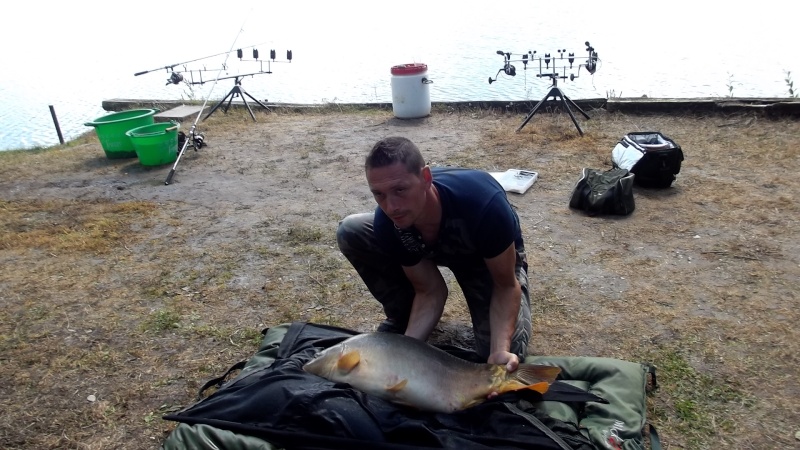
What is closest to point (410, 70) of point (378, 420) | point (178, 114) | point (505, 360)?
point (178, 114)

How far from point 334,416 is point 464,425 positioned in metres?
0.44

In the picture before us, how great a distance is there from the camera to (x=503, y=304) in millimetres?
2324

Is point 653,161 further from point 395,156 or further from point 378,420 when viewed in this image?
point 378,420

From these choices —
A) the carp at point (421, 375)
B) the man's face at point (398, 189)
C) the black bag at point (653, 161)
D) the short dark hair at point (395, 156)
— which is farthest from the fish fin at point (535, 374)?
the black bag at point (653, 161)

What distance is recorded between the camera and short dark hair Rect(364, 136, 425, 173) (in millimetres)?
2033

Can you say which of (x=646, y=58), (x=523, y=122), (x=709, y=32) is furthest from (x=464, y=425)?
(x=709, y=32)

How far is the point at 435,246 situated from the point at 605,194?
210cm

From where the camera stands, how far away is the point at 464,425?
6.70 ft

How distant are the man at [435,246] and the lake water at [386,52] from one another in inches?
205

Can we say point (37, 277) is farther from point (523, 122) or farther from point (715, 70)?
point (715, 70)

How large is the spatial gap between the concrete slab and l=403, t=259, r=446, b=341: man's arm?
237 inches

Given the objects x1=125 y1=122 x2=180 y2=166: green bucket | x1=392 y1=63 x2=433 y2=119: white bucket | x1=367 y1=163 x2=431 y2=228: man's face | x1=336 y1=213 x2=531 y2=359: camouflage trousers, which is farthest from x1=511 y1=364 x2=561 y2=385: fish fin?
x1=392 y1=63 x2=433 y2=119: white bucket

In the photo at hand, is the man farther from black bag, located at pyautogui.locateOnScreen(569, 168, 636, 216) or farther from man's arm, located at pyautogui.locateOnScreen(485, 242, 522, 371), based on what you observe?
black bag, located at pyautogui.locateOnScreen(569, 168, 636, 216)

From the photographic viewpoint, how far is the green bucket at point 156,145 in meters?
5.79
